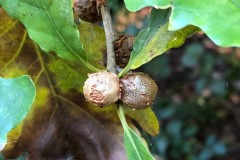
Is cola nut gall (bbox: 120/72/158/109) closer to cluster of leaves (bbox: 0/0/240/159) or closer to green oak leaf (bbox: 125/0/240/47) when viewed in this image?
cluster of leaves (bbox: 0/0/240/159)

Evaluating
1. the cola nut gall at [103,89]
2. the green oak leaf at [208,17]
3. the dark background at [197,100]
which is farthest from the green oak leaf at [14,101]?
the dark background at [197,100]

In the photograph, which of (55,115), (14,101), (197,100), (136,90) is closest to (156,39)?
(136,90)

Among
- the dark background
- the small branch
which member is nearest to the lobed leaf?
the small branch

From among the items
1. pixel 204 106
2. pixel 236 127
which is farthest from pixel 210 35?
pixel 236 127

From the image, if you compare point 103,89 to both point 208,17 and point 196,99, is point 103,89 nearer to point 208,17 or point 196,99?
point 208,17

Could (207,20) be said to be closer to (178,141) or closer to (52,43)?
(52,43)
